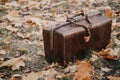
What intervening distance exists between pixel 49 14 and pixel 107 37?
168cm

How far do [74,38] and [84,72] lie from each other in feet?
1.20

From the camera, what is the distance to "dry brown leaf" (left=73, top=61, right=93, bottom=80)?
2.42m

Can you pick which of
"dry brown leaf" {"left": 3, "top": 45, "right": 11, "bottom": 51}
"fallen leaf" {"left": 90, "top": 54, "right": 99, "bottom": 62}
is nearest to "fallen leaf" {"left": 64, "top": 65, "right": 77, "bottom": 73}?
"fallen leaf" {"left": 90, "top": 54, "right": 99, "bottom": 62}

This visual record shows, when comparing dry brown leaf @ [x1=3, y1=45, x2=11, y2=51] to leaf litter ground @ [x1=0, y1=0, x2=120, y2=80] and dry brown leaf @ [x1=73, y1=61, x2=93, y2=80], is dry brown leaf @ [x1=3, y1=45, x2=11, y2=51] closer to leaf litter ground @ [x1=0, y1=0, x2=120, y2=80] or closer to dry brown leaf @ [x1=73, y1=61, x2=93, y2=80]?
leaf litter ground @ [x1=0, y1=0, x2=120, y2=80]

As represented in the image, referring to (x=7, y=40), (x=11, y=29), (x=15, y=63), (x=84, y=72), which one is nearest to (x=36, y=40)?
(x=7, y=40)

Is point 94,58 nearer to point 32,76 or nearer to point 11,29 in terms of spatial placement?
point 32,76

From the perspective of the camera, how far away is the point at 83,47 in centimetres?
282

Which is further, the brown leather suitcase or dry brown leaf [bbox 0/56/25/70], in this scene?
dry brown leaf [bbox 0/56/25/70]

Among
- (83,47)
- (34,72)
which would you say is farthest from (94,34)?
(34,72)

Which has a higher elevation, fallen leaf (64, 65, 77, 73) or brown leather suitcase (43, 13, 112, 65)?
brown leather suitcase (43, 13, 112, 65)

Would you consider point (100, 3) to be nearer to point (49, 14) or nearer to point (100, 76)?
point (49, 14)

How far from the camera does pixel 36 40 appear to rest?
3.56 metres

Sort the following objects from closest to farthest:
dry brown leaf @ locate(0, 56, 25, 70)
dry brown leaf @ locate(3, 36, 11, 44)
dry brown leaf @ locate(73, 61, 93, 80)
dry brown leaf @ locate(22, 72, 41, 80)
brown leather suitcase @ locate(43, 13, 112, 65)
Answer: dry brown leaf @ locate(73, 61, 93, 80), dry brown leaf @ locate(22, 72, 41, 80), brown leather suitcase @ locate(43, 13, 112, 65), dry brown leaf @ locate(0, 56, 25, 70), dry brown leaf @ locate(3, 36, 11, 44)

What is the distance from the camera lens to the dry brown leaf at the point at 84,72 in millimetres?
2422
